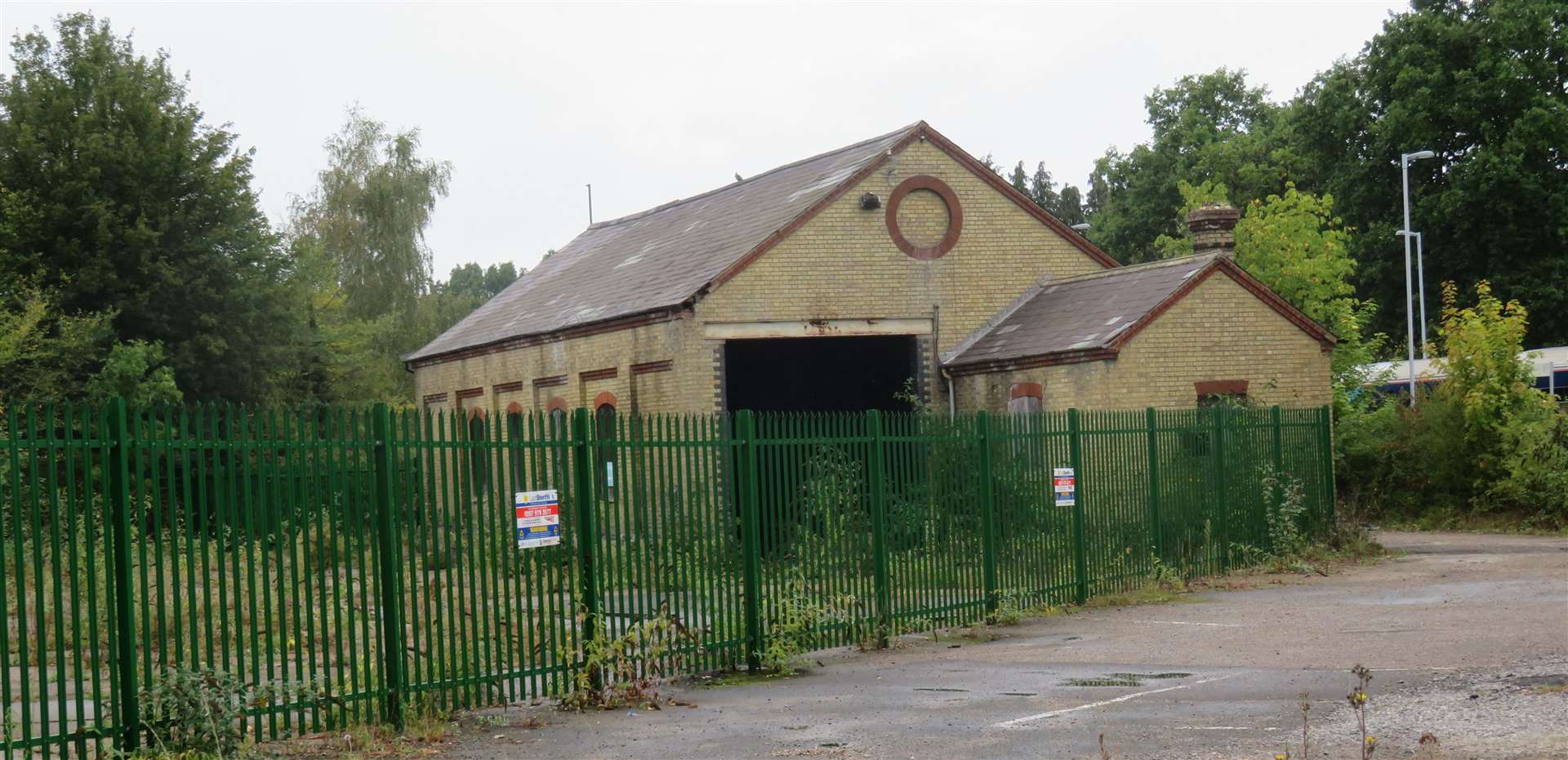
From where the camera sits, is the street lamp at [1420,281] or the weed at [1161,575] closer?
the weed at [1161,575]

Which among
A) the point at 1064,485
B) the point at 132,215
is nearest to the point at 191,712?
the point at 1064,485

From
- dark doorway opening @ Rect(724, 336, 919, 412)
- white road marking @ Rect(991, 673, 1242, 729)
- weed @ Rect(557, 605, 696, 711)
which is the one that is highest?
dark doorway opening @ Rect(724, 336, 919, 412)

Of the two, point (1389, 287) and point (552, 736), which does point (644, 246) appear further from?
point (1389, 287)

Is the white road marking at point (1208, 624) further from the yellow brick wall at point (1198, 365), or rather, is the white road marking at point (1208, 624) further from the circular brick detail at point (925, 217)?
the circular brick detail at point (925, 217)

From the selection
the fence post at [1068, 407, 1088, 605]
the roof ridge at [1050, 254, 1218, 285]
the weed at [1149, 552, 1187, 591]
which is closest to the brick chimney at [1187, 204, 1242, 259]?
the roof ridge at [1050, 254, 1218, 285]

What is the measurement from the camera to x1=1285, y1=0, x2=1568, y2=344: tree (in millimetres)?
44844

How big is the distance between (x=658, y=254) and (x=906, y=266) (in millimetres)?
6238

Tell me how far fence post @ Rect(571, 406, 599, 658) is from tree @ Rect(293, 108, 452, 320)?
146ft

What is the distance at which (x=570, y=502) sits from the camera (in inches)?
426

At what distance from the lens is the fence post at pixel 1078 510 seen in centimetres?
1652

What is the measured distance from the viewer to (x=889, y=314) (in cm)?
2666

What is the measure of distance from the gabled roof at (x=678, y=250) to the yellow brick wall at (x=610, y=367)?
1.25 ft

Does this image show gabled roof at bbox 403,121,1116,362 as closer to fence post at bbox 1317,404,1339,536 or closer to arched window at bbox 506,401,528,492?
fence post at bbox 1317,404,1339,536

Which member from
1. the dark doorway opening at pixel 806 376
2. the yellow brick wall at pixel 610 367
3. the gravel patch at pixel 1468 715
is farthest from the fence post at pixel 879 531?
the dark doorway opening at pixel 806 376
